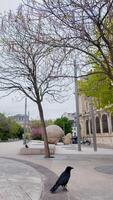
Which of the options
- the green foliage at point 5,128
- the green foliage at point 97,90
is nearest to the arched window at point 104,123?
the green foliage at point 97,90

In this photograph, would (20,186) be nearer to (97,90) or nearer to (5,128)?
(97,90)

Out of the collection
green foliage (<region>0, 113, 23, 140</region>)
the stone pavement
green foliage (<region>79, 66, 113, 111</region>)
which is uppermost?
green foliage (<region>0, 113, 23, 140</region>)

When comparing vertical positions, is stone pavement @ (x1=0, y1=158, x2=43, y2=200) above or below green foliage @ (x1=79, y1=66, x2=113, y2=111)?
below

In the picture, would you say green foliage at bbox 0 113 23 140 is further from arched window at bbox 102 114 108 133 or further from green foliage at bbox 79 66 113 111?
green foliage at bbox 79 66 113 111

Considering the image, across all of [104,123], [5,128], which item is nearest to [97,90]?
[104,123]

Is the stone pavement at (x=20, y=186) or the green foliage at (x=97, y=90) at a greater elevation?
the green foliage at (x=97, y=90)

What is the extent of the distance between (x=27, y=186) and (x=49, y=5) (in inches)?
236

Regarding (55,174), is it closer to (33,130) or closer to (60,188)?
(60,188)

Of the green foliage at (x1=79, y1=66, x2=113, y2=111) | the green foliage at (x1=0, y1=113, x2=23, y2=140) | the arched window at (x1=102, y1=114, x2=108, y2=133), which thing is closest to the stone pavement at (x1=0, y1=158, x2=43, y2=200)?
the green foliage at (x1=79, y1=66, x2=113, y2=111)

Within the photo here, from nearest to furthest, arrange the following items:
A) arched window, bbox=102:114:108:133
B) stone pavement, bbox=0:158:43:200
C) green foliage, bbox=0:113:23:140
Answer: stone pavement, bbox=0:158:43:200
arched window, bbox=102:114:108:133
green foliage, bbox=0:113:23:140

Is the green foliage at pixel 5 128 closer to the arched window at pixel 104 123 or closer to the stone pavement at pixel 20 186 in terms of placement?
the arched window at pixel 104 123

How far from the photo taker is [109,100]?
82.1 feet

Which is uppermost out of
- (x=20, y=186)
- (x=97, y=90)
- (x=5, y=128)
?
(x=5, y=128)

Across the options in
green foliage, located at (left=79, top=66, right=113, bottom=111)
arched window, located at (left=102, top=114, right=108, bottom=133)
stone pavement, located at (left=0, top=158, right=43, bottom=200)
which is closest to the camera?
stone pavement, located at (left=0, top=158, right=43, bottom=200)
